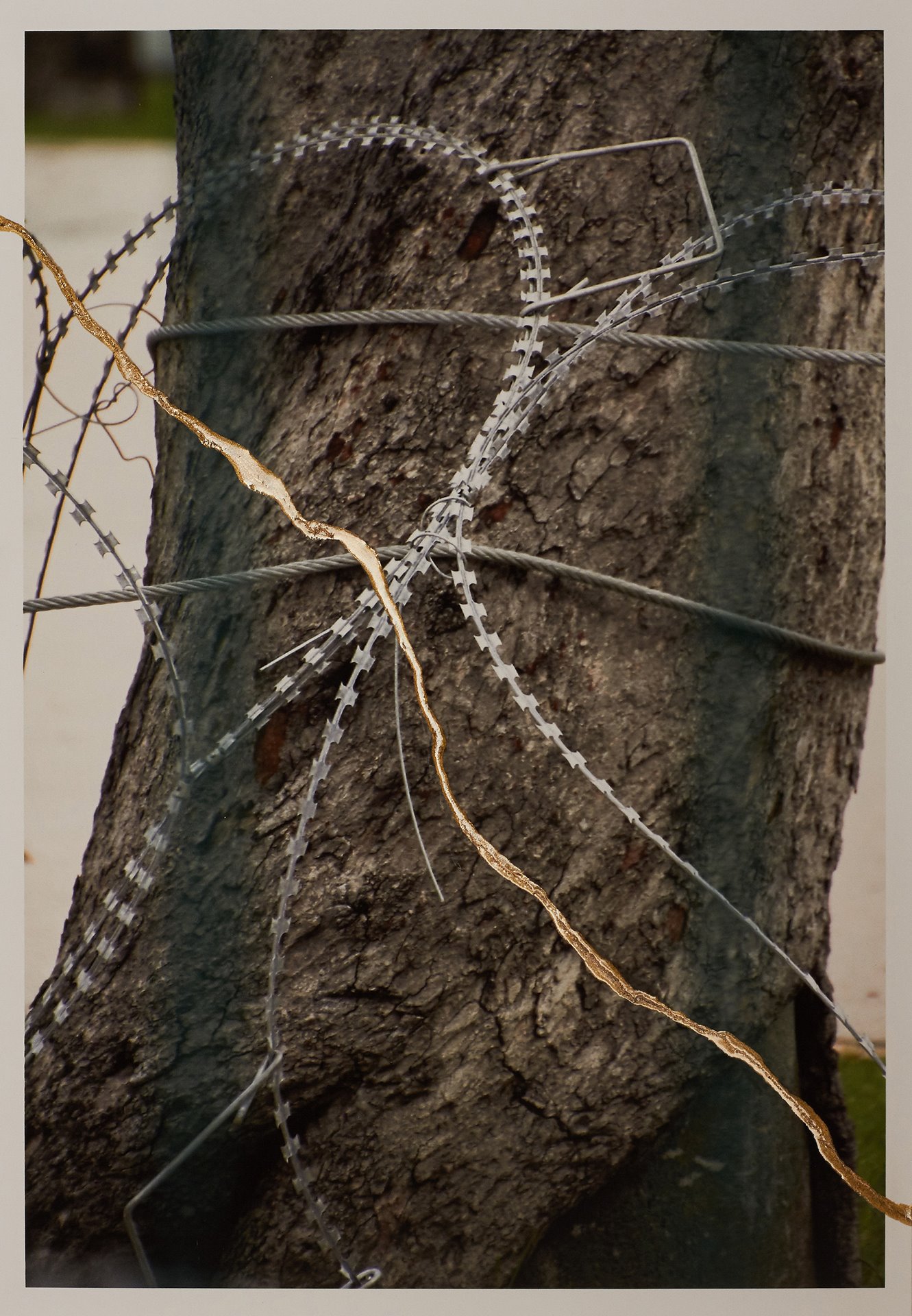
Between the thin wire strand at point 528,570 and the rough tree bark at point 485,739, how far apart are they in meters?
0.01

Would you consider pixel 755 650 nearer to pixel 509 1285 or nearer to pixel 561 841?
pixel 561 841

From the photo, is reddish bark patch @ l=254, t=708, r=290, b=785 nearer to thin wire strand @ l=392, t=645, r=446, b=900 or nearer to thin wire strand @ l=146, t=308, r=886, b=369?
thin wire strand @ l=392, t=645, r=446, b=900

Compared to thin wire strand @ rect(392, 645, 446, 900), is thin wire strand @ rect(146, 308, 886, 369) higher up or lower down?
higher up

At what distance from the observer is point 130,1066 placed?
29.3 inches

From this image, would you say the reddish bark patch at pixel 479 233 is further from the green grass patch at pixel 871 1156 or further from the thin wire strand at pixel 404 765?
the green grass patch at pixel 871 1156

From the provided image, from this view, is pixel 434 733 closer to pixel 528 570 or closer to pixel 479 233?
pixel 528 570

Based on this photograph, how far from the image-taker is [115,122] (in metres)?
0.76

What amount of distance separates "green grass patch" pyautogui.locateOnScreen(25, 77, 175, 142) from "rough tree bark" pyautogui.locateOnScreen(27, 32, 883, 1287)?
20 millimetres

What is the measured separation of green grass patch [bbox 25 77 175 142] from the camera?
0.75 meters

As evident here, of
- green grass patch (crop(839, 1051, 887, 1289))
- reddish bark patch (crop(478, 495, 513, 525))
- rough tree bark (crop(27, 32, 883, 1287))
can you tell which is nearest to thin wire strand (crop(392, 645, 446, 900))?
rough tree bark (crop(27, 32, 883, 1287))

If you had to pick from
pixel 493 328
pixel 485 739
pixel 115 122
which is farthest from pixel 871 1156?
pixel 115 122

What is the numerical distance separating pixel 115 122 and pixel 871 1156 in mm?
1072

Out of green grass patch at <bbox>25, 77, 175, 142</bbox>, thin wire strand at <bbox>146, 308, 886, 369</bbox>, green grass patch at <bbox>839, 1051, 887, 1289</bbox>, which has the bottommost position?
green grass patch at <bbox>839, 1051, 887, 1289</bbox>

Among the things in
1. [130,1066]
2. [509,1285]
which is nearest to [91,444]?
[130,1066]
